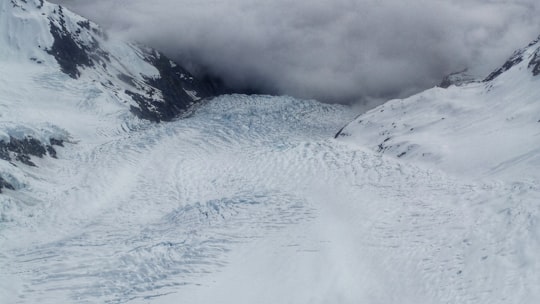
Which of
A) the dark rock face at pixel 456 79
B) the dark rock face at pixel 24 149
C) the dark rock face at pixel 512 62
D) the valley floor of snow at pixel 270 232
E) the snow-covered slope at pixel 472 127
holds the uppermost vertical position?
the dark rock face at pixel 456 79

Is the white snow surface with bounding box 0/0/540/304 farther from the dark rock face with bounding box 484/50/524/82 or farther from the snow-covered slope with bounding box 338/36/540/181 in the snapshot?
the dark rock face with bounding box 484/50/524/82

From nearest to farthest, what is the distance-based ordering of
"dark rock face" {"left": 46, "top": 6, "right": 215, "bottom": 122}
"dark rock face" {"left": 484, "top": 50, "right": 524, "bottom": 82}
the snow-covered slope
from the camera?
the snow-covered slope < "dark rock face" {"left": 484, "top": 50, "right": 524, "bottom": 82} < "dark rock face" {"left": 46, "top": 6, "right": 215, "bottom": 122}

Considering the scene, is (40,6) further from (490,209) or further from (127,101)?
(490,209)

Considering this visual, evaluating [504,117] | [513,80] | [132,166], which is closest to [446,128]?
[504,117]

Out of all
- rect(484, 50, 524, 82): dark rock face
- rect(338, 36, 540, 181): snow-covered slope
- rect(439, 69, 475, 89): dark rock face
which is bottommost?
rect(338, 36, 540, 181): snow-covered slope

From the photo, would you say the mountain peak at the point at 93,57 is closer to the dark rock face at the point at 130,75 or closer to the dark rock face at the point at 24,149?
the dark rock face at the point at 130,75

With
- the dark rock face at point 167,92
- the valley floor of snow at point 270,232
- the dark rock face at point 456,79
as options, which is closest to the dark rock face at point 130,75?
the dark rock face at point 167,92

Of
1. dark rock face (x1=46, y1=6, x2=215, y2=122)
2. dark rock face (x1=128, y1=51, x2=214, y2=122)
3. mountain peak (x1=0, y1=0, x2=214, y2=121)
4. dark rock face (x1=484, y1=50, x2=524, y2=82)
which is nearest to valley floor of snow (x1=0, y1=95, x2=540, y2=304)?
dark rock face (x1=484, y1=50, x2=524, y2=82)
